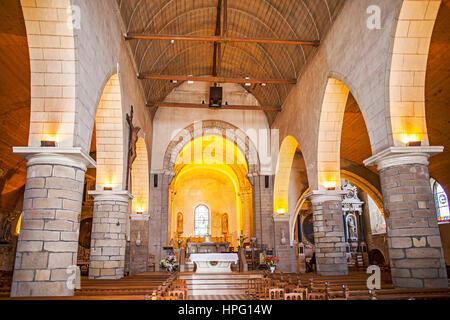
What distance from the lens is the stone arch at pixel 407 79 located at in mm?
6840

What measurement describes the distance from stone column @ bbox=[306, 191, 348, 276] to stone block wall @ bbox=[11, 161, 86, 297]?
724 centimetres

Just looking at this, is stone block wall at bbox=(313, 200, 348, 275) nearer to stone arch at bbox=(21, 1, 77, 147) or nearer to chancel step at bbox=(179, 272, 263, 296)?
chancel step at bbox=(179, 272, 263, 296)

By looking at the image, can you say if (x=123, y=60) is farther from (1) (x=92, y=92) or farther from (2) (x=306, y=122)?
(2) (x=306, y=122)

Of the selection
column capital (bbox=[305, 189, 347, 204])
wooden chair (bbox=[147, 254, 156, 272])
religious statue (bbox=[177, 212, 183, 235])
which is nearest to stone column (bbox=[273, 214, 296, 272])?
wooden chair (bbox=[147, 254, 156, 272])

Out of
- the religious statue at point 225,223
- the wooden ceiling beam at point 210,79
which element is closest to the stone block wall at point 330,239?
the wooden ceiling beam at point 210,79

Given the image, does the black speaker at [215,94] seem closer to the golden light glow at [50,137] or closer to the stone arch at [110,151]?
the stone arch at [110,151]

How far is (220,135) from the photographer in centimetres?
1883

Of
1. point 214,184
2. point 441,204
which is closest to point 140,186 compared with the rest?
point 214,184

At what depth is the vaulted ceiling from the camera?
→ 11227mm

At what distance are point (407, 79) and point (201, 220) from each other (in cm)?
2281

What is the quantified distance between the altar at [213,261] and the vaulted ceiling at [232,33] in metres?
7.56

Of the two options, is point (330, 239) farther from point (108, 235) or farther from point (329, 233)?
point (108, 235)
